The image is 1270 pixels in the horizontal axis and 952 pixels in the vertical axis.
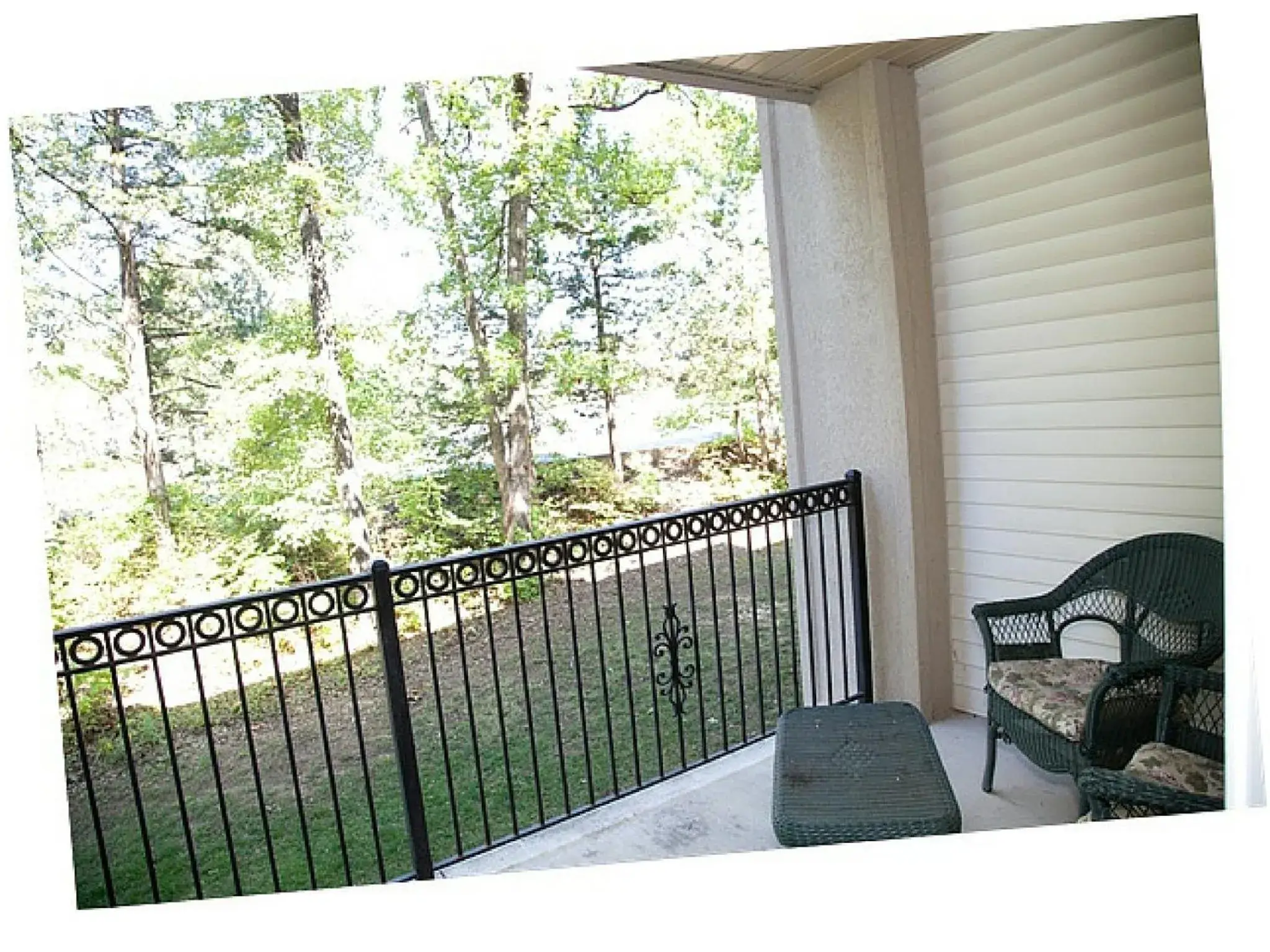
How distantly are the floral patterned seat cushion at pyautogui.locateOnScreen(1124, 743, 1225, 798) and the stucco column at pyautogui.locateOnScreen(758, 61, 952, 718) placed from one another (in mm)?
1223

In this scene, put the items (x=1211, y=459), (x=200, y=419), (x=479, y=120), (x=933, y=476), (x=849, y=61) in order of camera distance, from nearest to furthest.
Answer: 1. (x=1211, y=459)
2. (x=849, y=61)
3. (x=933, y=476)
4. (x=200, y=419)
5. (x=479, y=120)

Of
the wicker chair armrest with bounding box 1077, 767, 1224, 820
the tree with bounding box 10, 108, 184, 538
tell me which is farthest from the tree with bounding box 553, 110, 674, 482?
the wicker chair armrest with bounding box 1077, 767, 1224, 820

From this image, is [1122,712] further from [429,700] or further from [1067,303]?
[429,700]

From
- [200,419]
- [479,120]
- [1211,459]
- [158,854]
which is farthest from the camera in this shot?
[479,120]

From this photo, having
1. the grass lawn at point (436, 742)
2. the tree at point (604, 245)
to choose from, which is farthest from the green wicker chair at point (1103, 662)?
the tree at point (604, 245)

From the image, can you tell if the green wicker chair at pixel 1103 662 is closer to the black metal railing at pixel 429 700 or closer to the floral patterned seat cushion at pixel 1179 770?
the floral patterned seat cushion at pixel 1179 770

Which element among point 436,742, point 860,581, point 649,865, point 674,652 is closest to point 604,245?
point 436,742

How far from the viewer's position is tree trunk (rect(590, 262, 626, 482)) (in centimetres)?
835

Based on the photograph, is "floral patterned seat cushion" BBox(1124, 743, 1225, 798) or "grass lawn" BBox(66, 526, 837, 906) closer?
"floral patterned seat cushion" BBox(1124, 743, 1225, 798)

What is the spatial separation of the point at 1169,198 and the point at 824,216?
3.85ft

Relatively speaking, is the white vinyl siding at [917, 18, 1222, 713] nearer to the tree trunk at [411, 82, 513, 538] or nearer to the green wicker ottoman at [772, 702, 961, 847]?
the green wicker ottoman at [772, 702, 961, 847]

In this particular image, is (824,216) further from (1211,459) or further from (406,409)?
(406,409)

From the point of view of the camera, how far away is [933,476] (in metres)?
2.94

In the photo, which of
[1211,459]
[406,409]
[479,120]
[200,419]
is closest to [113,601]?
[200,419]
